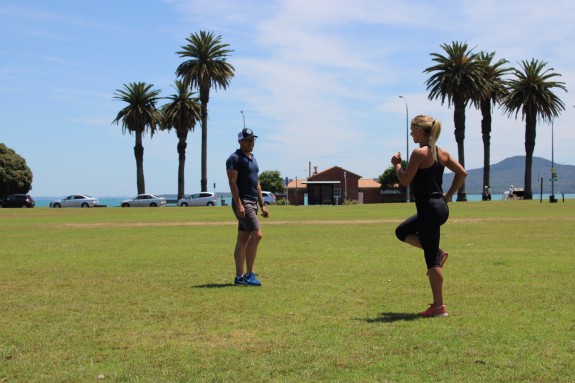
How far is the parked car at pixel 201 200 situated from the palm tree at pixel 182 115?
33.9ft

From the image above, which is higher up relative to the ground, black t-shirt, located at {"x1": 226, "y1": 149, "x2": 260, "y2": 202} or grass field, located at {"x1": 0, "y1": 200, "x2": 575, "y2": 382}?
black t-shirt, located at {"x1": 226, "y1": 149, "x2": 260, "y2": 202}

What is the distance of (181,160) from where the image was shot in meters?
80.3

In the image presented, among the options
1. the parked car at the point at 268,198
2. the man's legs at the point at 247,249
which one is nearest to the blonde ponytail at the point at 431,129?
the man's legs at the point at 247,249

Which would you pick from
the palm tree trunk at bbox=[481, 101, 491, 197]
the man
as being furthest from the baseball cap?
the palm tree trunk at bbox=[481, 101, 491, 197]

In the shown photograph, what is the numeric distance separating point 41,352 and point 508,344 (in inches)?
140

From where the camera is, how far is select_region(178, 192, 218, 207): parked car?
6900 centimetres

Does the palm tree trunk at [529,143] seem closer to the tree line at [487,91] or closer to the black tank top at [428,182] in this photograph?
the tree line at [487,91]

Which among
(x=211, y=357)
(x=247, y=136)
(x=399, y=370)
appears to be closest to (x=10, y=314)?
(x=211, y=357)

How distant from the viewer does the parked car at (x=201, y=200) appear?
69.0 meters

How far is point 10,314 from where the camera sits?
7488mm

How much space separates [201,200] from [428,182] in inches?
2465

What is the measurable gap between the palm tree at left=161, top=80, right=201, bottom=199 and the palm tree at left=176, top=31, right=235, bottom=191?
4.20 metres

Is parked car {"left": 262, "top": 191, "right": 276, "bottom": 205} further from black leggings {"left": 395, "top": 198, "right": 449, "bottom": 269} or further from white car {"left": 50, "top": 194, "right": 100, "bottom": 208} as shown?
black leggings {"left": 395, "top": 198, "right": 449, "bottom": 269}

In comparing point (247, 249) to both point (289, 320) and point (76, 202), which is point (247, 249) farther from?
point (76, 202)
